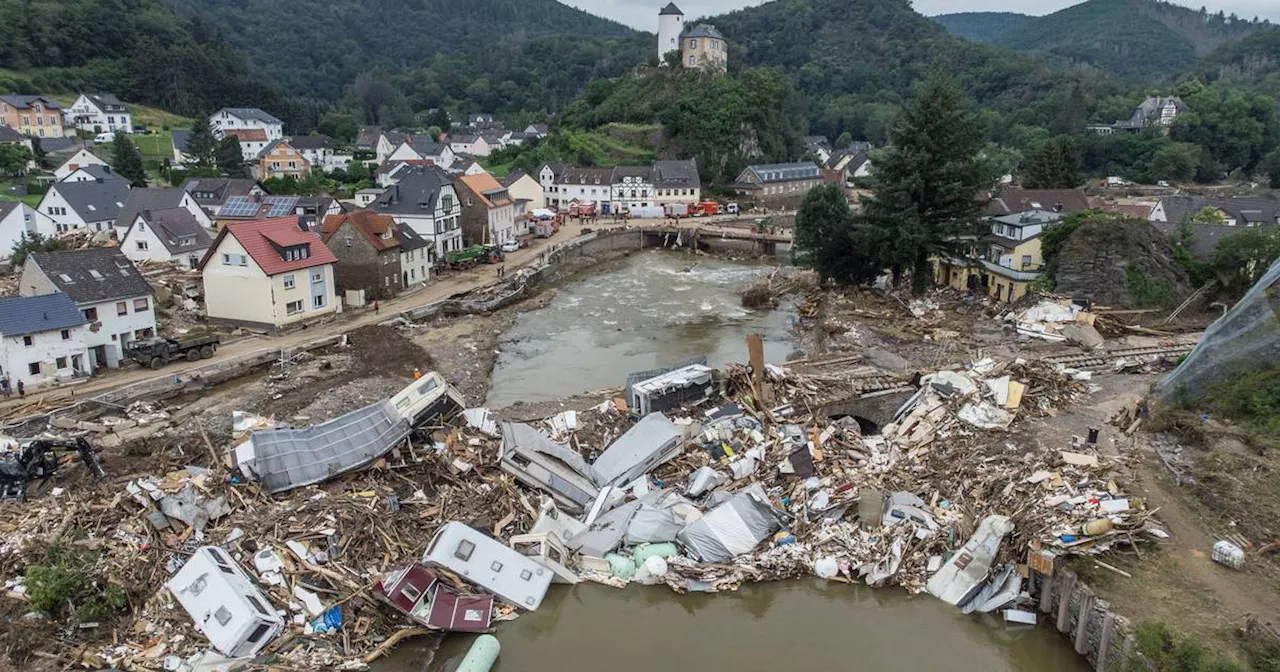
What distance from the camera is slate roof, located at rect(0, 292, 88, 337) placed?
72.0ft

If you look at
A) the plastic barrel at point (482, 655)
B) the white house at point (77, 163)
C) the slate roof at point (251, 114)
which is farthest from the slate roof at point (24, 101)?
the plastic barrel at point (482, 655)

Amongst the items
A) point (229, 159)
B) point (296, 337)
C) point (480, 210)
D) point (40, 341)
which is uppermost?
point (229, 159)

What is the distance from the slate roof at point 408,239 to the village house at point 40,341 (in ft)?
49.5

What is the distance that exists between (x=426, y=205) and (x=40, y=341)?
70.4 ft

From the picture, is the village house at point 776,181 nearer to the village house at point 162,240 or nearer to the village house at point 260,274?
the village house at point 162,240

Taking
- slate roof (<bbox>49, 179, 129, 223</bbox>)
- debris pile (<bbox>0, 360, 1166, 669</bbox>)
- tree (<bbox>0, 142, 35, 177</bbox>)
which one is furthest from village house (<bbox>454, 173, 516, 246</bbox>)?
tree (<bbox>0, 142, 35, 177</bbox>)

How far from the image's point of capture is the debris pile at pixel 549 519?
43.7 ft

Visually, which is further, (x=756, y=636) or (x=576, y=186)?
(x=576, y=186)

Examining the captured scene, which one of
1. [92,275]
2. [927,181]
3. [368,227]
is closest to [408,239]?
[368,227]

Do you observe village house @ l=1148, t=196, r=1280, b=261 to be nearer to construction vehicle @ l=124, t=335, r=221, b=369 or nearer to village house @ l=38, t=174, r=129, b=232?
construction vehicle @ l=124, t=335, r=221, b=369

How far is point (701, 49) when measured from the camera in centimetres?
8938

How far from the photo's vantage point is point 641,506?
16469 mm

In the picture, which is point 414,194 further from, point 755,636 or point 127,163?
point 755,636

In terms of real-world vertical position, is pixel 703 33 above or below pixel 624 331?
above
